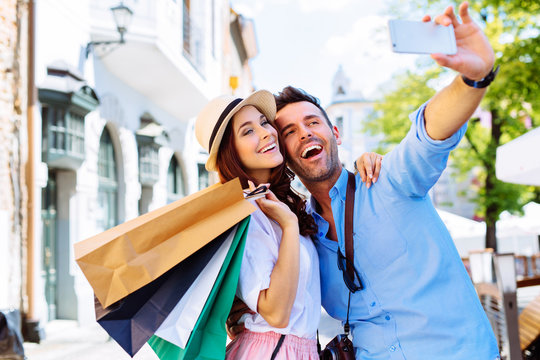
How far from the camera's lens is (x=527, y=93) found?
10266 millimetres

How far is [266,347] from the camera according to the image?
77.6 inches

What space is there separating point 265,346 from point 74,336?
6.26 metres

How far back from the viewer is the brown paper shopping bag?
5.03 feet

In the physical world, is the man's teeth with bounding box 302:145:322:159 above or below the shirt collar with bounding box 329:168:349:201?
above

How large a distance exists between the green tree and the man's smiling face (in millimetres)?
8594

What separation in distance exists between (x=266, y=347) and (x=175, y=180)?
45.8 ft

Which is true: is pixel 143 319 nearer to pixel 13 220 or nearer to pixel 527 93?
pixel 13 220

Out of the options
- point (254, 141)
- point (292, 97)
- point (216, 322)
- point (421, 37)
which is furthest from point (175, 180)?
point (421, 37)

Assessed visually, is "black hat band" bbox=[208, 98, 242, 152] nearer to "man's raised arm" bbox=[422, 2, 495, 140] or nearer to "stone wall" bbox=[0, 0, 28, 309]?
"man's raised arm" bbox=[422, 2, 495, 140]

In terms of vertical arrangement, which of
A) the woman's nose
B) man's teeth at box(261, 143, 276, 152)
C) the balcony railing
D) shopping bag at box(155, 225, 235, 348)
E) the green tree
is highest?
the balcony railing

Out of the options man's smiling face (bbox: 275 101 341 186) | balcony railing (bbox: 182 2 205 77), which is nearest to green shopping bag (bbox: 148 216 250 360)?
man's smiling face (bbox: 275 101 341 186)

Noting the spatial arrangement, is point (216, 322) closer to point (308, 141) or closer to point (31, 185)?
point (308, 141)

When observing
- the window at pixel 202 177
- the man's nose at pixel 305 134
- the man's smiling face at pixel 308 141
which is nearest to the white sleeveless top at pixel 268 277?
the man's smiling face at pixel 308 141

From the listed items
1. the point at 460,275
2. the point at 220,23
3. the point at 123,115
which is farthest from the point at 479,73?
the point at 220,23
